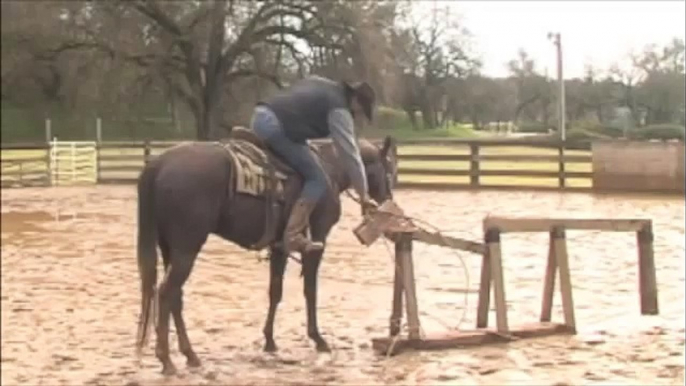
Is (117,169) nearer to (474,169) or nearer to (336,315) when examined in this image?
(474,169)

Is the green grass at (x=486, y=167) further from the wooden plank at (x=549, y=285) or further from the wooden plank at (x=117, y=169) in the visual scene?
the wooden plank at (x=549, y=285)

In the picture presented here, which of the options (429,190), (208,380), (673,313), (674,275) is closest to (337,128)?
(208,380)

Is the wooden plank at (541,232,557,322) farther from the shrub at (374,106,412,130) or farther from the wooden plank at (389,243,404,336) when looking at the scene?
the shrub at (374,106,412,130)

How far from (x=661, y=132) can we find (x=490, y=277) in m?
3.23

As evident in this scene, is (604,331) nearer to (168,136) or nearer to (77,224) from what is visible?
(168,136)

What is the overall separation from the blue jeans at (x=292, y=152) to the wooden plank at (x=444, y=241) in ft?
1.50

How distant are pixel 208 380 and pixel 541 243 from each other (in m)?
4.10

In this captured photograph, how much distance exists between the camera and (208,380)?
10.1 feet

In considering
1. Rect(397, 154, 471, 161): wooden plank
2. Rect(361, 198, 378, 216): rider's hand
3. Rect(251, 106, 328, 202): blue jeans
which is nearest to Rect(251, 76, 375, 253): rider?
Rect(251, 106, 328, 202): blue jeans

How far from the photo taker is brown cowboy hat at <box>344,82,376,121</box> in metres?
3.45

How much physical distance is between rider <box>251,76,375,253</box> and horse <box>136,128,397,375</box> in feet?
0.13

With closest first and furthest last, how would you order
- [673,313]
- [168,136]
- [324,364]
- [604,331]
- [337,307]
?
[168,136]
[324,364]
[604,331]
[673,313]
[337,307]

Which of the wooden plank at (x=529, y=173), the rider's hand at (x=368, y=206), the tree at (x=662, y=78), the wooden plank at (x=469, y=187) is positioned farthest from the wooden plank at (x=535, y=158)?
the rider's hand at (x=368, y=206)

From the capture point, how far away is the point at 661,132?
667 centimetres
